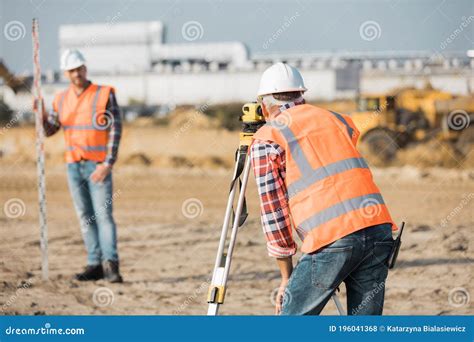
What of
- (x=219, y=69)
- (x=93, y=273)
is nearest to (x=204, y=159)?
(x=219, y=69)

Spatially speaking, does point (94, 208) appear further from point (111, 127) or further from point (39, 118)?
point (39, 118)

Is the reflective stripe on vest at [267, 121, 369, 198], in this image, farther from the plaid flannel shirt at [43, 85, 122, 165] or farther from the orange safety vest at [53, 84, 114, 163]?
the orange safety vest at [53, 84, 114, 163]

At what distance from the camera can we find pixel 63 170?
60.3ft

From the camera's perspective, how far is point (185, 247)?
8.99 metres

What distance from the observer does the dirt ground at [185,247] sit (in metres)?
6.46

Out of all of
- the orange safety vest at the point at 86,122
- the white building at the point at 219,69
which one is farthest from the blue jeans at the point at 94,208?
the white building at the point at 219,69

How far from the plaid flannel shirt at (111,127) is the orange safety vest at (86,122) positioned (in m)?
0.04

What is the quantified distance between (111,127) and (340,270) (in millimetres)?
3993

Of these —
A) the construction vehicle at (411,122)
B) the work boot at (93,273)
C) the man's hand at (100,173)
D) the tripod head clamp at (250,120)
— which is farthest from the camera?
the construction vehicle at (411,122)

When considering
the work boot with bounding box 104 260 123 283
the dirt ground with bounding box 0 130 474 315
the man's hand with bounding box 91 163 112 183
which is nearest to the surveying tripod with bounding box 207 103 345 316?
the dirt ground with bounding box 0 130 474 315

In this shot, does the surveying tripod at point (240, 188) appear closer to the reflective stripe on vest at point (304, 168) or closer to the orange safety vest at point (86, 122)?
the reflective stripe on vest at point (304, 168)
